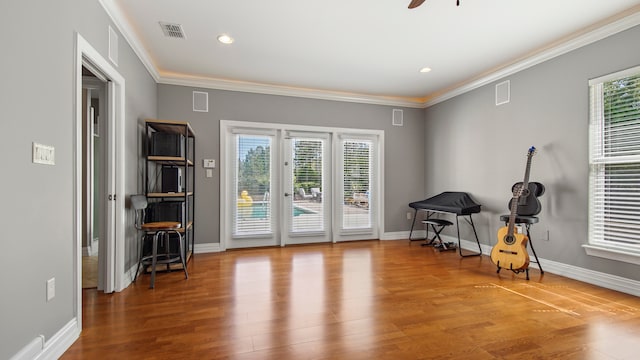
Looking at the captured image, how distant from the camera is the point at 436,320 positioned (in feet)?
7.67

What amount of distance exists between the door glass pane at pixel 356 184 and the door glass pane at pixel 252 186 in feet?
4.46

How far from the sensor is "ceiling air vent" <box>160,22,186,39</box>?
3.08 metres

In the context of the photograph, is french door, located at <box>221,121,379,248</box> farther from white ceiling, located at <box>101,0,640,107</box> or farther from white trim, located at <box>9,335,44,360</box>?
white trim, located at <box>9,335,44,360</box>

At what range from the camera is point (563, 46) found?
3.39 metres

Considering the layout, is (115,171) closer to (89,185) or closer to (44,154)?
(44,154)

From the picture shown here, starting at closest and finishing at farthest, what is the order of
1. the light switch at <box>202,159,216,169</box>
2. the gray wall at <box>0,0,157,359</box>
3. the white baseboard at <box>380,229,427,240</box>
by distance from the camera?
1. the gray wall at <box>0,0,157,359</box>
2. the light switch at <box>202,159,216,169</box>
3. the white baseboard at <box>380,229,427,240</box>

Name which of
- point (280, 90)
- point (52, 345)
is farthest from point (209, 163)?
point (52, 345)

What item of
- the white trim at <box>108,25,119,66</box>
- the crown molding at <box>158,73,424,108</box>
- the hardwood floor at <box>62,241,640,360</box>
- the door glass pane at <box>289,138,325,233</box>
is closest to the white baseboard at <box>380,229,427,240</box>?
the door glass pane at <box>289,138,325,233</box>

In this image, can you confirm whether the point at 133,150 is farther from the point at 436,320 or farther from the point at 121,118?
the point at 436,320

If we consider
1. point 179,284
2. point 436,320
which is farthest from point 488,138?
point 179,284

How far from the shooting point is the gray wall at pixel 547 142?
318 centimetres

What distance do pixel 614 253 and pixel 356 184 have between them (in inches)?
134

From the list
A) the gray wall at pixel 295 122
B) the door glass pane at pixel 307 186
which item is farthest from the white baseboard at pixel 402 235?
the door glass pane at pixel 307 186

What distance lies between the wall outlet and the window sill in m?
4.61
